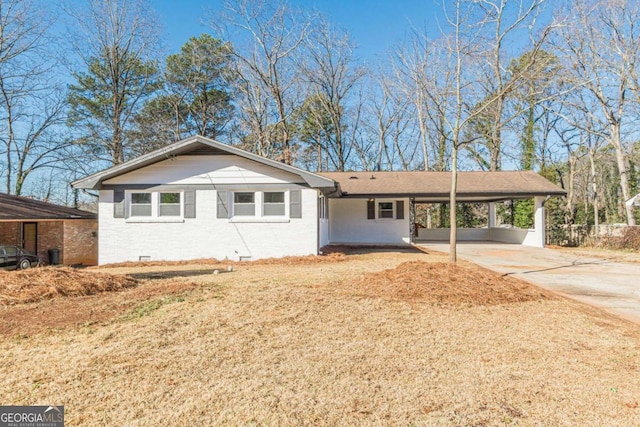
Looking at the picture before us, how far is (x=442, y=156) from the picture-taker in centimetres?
2850

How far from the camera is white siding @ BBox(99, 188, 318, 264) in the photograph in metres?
13.2

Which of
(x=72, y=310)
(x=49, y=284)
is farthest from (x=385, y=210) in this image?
(x=72, y=310)

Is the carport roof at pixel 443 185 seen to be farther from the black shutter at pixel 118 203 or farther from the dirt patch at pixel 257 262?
the black shutter at pixel 118 203

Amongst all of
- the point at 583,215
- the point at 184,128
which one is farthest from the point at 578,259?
the point at 184,128

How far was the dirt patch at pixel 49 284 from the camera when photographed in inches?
243

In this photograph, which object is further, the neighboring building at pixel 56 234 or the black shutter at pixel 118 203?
the neighboring building at pixel 56 234

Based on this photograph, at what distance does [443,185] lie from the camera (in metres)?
17.7

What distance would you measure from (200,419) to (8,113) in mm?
28512

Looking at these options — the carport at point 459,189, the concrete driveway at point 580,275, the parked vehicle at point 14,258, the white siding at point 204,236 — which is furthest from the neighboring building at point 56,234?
the concrete driveway at point 580,275

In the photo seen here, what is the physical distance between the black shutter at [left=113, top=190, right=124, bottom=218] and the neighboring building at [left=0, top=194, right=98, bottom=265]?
13.9ft

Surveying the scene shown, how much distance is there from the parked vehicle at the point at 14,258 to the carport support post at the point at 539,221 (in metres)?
21.2

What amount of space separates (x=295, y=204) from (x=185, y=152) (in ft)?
15.0

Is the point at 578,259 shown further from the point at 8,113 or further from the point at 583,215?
the point at 8,113

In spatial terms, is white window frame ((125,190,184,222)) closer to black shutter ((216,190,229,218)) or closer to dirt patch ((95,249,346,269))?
black shutter ((216,190,229,218))
